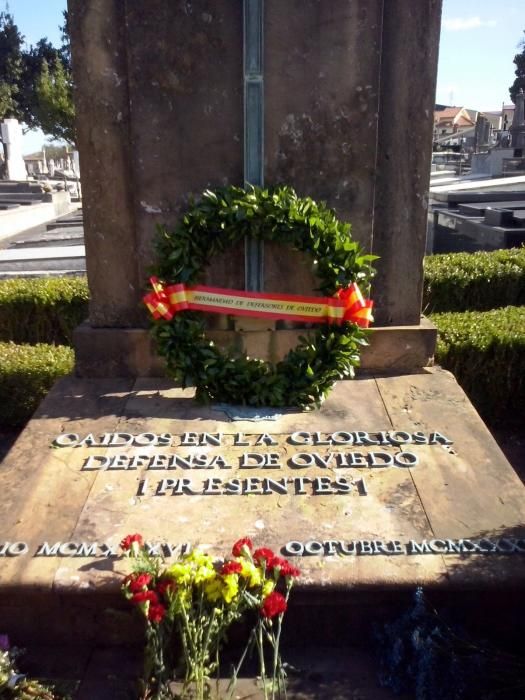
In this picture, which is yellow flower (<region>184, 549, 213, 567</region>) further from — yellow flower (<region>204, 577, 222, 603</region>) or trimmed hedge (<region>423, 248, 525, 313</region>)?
trimmed hedge (<region>423, 248, 525, 313</region>)

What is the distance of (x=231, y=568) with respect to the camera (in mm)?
2184

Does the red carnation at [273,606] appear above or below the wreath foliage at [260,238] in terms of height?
below

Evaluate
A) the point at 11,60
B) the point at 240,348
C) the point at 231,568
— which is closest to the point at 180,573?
the point at 231,568

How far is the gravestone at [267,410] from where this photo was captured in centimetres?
245

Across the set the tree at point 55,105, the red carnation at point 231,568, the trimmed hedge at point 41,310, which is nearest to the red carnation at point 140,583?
the red carnation at point 231,568

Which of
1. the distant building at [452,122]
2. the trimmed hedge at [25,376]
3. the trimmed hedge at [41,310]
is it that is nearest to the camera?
the trimmed hedge at [25,376]

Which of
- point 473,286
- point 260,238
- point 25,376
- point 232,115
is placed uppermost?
point 232,115

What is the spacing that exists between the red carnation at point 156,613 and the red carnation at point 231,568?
0.73 feet

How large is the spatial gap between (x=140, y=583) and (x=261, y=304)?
1889 millimetres

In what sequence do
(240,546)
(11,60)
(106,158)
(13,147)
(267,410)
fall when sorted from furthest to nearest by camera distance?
(11,60) < (13,147) < (106,158) < (267,410) < (240,546)

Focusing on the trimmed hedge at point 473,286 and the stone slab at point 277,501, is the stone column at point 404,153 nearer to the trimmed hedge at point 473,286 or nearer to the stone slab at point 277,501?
the stone slab at point 277,501

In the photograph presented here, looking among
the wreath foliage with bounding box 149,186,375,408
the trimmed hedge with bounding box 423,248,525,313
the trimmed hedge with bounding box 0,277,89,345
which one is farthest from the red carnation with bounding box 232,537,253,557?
the trimmed hedge with bounding box 423,248,525,313

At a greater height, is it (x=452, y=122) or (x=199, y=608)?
(x=452, y=122)

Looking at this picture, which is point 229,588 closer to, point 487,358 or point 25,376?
point 25,376
